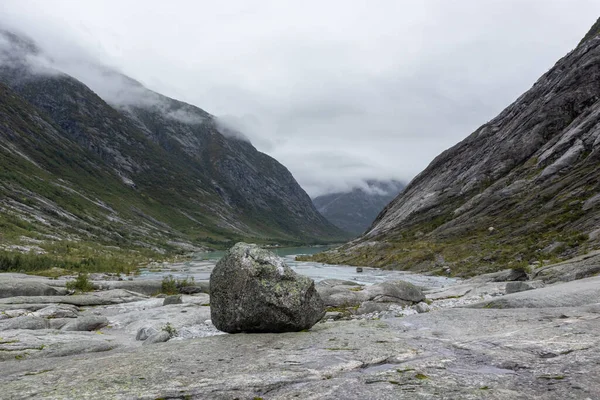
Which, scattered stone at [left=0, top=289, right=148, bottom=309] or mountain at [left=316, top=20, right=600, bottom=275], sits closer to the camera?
scattered stone at [left=0, top=289, right=148, bottom=309]

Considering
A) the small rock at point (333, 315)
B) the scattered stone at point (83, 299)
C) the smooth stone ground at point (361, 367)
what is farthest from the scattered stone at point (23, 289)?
the small rock at point (333, 315)

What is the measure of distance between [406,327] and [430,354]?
422 centimetres

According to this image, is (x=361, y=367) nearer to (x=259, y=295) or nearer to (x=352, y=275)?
(x=259, y=295)

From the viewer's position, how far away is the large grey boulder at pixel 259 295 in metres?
14.8

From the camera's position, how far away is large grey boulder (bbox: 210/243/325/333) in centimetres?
1481

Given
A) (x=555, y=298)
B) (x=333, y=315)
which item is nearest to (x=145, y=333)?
(x=333, y=315)

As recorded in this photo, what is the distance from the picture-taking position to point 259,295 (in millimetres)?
14781

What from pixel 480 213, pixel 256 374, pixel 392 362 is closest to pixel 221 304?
pixel 256 374

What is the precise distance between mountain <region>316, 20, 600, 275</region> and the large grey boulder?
147ft

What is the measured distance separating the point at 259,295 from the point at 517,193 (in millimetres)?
86299

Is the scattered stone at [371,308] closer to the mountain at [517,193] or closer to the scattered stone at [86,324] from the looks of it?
the scattered stone at [86,324]

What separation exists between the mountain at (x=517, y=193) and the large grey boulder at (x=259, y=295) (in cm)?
4480

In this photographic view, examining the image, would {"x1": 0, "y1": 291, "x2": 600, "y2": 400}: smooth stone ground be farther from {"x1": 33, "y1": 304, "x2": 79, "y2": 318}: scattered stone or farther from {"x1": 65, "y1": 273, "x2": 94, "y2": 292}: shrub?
{"x1": 65, "y1": 273, "x2": 94, "y2": 292}: shrub

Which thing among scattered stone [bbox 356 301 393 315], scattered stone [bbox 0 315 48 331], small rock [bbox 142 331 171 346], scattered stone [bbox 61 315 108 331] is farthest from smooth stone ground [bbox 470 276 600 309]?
scattered stone [bbox 0 315 48 331]
